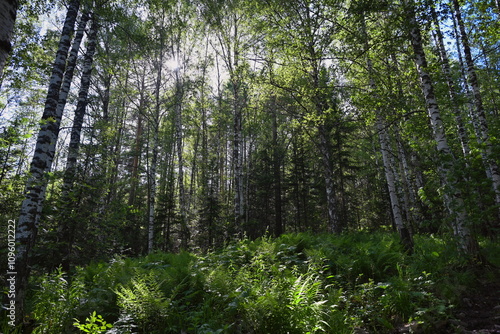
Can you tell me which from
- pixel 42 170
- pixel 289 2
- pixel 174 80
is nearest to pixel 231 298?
pixel 42 170

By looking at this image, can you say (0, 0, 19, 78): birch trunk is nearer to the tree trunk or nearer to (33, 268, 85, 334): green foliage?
(33, 268, 85, 334): green foliage

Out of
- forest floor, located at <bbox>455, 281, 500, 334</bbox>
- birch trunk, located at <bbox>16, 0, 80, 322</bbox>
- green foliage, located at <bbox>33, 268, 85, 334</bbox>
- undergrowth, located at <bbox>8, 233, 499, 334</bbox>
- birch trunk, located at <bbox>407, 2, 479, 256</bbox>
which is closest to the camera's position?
undergrowth, located at <bbox>8, 233, 499, 334</bbox>

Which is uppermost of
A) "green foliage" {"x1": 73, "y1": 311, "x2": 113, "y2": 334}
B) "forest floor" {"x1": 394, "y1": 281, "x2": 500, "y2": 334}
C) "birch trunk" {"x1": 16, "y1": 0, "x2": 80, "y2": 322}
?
"birch trunk" {"x1": 16, "y1": 0, "x2": 80, "y2": 322}

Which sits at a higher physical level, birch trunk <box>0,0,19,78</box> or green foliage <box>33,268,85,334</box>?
birch trunk <box>0,0,19,78</box>

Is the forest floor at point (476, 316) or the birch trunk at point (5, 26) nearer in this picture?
the birch trunk at point (5, 26)

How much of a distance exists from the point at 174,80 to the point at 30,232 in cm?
1413

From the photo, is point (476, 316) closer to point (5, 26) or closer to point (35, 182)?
point (5, 26)

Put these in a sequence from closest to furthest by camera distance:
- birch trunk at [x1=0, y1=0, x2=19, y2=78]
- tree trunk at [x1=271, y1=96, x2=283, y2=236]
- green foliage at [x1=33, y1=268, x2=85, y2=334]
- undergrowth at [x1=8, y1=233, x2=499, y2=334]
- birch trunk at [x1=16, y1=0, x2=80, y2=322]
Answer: birch trunk at [x1=0, y1=0, x2=19, y2=78], undergrowth at [x1=8, y1=233, x2=499, y2=334], green foliage at [x1=33, y1=268, x2=85, y2=334], birch trunk at [x1=16, y1=0, x2=80, y2=322], tree trunk at [x1=271, y1=96, x2=283, y2=236]

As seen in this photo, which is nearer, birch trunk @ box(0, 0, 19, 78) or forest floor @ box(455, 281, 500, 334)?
birch trunk @ box(0, 0, 19, 78)

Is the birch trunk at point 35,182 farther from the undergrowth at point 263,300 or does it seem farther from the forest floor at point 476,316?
the forest floor at point 476,316

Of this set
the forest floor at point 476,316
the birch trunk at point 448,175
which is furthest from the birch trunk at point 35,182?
the birch trunk at point 448,175

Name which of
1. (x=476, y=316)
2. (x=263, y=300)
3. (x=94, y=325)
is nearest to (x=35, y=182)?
(x=94, y=325)

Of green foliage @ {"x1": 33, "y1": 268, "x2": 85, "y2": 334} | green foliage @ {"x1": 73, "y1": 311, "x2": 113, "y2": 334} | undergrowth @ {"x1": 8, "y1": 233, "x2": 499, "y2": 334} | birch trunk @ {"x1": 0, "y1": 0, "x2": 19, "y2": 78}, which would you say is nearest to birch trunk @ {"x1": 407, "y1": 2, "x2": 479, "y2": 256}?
undergrowth @ {"x1": 8, "y1": 233, "x2": 499, "y2": 334}

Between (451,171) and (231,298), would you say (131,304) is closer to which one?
(231,298)
